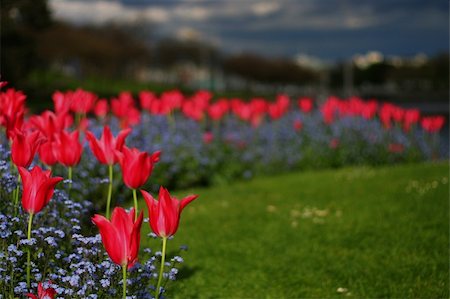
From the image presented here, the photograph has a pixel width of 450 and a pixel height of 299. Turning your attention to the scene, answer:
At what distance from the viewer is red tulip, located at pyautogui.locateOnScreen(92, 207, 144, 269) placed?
3.06 meters

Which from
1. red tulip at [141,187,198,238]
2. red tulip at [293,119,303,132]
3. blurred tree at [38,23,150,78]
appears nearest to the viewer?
red tulip at [141,187,198,238]

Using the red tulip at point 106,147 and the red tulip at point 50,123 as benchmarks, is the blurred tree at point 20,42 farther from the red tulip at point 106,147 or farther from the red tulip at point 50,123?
the red tulip at point 106,147

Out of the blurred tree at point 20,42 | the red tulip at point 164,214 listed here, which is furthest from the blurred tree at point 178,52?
the red tulip at point 164,214

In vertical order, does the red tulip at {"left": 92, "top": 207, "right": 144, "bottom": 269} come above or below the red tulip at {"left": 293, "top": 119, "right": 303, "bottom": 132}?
above

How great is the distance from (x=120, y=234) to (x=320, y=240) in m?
4.75

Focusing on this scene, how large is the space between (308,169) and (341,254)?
6748 mm

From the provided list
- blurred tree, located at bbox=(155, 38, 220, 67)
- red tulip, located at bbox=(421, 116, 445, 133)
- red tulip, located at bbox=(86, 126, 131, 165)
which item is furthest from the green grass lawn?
blurred tree, located at bbox=(155, 38, 220, 67)

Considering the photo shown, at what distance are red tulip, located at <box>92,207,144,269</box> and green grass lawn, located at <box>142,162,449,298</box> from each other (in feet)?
7.86

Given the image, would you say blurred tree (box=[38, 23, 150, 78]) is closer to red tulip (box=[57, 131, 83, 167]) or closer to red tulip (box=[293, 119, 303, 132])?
red tulip (box=[293, 119, 303, 132])

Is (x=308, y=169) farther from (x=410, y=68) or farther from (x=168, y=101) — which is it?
(x=410, y=68)

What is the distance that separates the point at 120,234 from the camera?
3088mm

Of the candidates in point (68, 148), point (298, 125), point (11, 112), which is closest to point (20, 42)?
point (298, 125)

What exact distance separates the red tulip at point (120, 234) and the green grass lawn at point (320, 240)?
2.40m

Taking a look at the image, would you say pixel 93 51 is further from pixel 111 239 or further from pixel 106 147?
pixel 111 239
